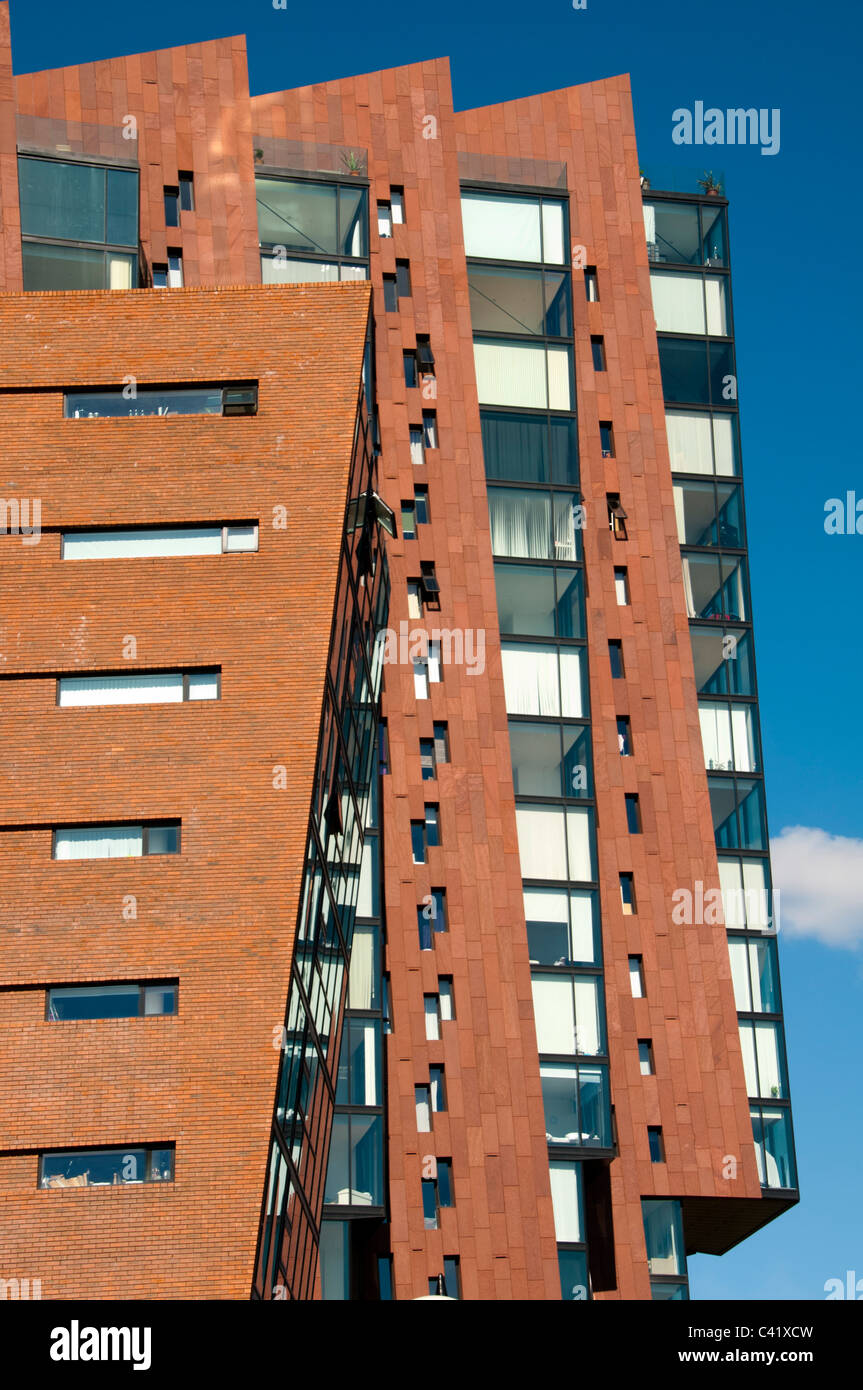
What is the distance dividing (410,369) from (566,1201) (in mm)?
21954

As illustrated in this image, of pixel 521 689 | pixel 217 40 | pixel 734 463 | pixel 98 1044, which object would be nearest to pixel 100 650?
pixel 98 1044

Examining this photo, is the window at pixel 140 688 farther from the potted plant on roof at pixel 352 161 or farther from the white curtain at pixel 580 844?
the potted plant on roof at pixel 352 161

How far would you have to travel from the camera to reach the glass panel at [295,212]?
163ft

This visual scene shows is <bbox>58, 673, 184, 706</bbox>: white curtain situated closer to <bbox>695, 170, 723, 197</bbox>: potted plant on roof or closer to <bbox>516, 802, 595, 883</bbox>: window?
<bbox>516, 802, 595, 883</bbox>: window

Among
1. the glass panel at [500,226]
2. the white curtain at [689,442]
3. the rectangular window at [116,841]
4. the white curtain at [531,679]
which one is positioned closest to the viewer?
the rectangular window at [116,841]

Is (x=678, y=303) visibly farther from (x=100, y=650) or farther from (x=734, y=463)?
(x=100, y=650)

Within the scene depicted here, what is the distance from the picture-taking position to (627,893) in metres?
47.6

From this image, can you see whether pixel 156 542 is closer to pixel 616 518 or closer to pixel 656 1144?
pixel 616 518

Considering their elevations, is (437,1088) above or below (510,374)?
below

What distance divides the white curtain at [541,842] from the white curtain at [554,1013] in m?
2.78

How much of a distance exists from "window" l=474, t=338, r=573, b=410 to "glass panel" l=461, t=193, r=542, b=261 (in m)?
2.71

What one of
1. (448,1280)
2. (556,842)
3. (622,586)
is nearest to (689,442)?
(622,586)

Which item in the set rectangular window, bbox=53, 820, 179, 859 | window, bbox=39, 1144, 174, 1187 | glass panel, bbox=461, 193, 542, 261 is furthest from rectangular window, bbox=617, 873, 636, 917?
window, bbox=39, 1144, 174, 1187

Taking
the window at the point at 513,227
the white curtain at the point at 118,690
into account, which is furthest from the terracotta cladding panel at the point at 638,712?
the white curtain at the point at 118,690
